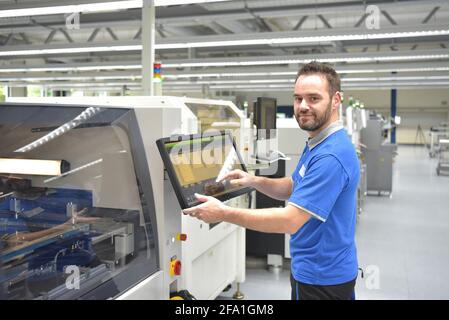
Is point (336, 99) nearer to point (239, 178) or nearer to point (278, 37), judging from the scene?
point (239, 178)

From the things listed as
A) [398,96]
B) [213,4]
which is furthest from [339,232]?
[398,96]

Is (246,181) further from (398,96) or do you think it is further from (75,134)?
(398,96)

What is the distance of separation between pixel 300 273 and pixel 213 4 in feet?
15.4

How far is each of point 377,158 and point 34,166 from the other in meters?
7.04

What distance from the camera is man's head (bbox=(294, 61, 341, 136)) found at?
1570 millimetres

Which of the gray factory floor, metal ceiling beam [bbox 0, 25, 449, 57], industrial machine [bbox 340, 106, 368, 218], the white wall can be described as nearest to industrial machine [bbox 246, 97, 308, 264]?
the gray factory floor

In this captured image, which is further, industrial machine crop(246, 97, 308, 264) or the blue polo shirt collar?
industrial machine crop(246, 97, 308, 264)

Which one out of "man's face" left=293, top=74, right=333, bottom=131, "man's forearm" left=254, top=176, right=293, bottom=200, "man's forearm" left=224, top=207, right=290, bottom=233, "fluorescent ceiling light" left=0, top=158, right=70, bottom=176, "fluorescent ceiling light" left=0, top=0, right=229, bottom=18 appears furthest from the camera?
"fluorescent ceiling light" left=0, top=0, right=229, bottom=18

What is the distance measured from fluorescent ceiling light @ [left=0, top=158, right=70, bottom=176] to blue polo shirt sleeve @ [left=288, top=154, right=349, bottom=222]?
1.06m

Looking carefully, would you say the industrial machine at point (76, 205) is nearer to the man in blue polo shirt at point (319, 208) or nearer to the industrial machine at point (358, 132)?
the man in blue polo shirt at point (319, 208)

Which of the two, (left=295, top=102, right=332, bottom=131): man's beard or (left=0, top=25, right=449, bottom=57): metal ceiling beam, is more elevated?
(left=0, top=25, right=449, bottom=57): metal ceiling beam

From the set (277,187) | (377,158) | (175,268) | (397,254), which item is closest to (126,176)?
(175,268)

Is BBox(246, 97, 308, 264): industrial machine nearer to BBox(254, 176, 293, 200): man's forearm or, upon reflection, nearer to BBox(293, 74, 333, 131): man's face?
BBox(254, 176, 293, 200): man's forearm
